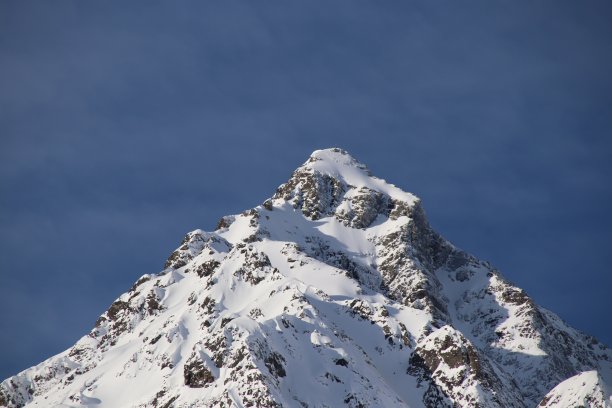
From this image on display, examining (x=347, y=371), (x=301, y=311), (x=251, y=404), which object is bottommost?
(x=251, y=404)

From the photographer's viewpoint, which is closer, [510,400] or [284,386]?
[284,386]

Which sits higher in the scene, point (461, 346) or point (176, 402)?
point (461, 346)

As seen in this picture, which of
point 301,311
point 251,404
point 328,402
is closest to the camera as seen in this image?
point 251,404

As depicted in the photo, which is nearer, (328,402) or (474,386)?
(328,402)

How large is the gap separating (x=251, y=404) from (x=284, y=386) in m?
10.6

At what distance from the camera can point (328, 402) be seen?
564ft

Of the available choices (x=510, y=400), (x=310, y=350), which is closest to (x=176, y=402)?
(x=310, y=350)

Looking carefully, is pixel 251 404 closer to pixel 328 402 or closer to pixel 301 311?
pixel 328 402

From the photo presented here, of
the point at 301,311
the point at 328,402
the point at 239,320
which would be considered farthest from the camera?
the point at 301,311

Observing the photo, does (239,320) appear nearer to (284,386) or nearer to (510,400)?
(284,386)

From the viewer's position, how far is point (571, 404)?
593 ft

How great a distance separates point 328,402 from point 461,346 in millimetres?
37179

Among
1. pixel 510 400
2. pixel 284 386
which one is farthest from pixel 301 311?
pixel 510 400

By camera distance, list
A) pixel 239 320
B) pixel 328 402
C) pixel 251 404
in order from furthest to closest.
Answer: pixel 239 320
pixel 328 402
pixel 251 404
